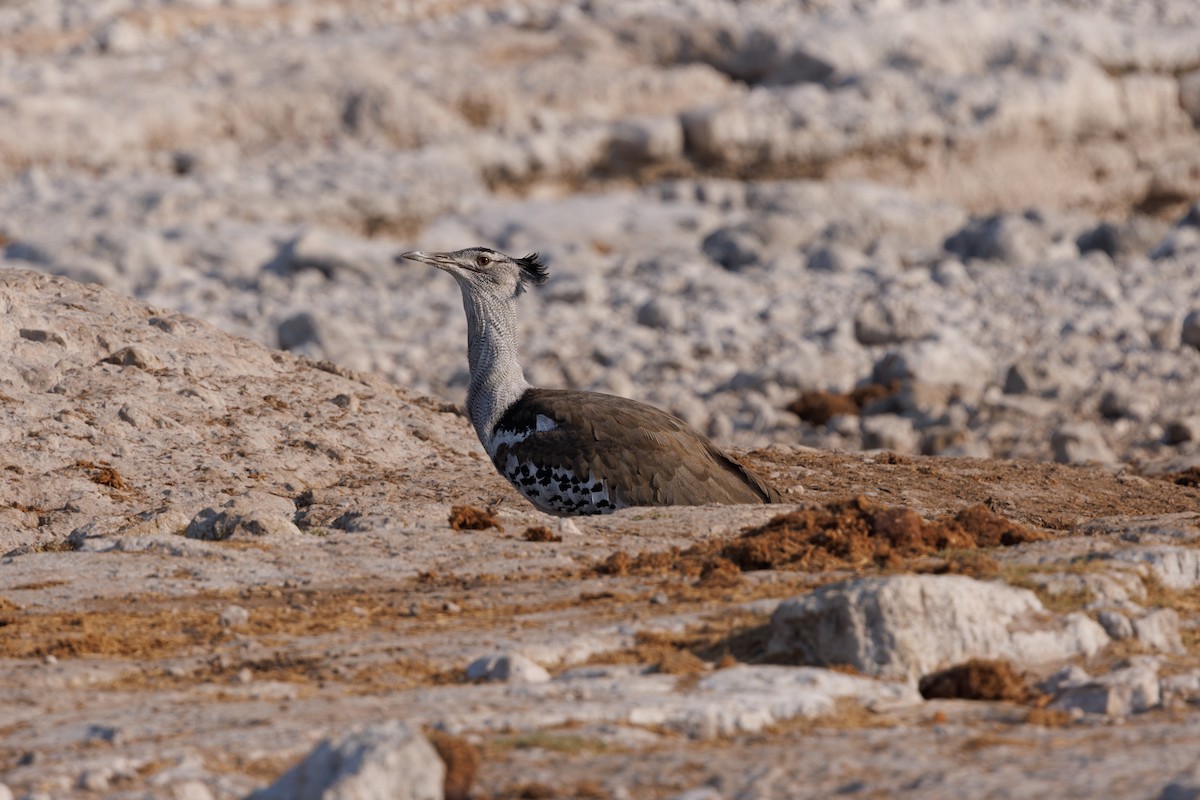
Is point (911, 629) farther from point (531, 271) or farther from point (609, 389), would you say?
point (609, 389)

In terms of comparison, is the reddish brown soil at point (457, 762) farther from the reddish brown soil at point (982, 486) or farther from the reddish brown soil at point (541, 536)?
the reddish brown soil at point (982, 486)

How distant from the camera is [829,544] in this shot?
768 cm

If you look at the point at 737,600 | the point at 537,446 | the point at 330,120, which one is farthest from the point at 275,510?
the point at 330,120

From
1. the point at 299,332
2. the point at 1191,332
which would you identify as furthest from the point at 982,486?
the point at 299,332

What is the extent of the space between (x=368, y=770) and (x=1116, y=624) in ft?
10.3

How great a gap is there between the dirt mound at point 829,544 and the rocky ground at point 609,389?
28mm

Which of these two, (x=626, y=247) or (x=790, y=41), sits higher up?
(x=790, y=41)

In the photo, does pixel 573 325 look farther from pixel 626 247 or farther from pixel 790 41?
pixel 790 41

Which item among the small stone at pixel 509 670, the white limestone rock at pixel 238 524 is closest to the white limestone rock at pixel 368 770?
the small stone at pixel 509 670

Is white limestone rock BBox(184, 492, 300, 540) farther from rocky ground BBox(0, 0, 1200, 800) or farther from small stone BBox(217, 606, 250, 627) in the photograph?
small stone BBox(217, 606, 250, 627)

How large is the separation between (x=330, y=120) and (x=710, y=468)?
15.8 meters

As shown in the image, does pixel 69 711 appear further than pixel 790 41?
No

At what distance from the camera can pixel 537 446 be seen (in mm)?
9555

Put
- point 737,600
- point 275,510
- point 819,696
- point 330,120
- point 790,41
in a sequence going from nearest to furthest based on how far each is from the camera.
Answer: point 819,696 → point 737,600 → point 275,510 → point 330,120 → point 790,41
